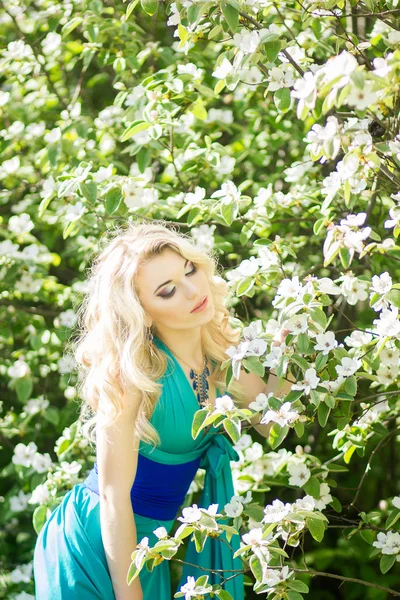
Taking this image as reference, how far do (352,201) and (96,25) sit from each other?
4.23ft

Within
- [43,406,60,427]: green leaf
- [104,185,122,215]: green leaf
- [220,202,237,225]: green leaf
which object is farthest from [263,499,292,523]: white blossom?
[43,406,60,427]: green leaf

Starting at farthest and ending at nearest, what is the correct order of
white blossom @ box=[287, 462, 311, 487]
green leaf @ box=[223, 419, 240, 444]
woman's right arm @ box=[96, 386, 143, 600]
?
white blossom @ box=[287, 462, 311, 487], woman's right arm @ box=[96, 386, 143, 600], green leaf @ box=[223, 419, 240, 444]

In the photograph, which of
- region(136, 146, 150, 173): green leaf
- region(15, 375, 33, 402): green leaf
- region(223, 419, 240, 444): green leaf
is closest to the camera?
region(223, 419, 240, 444): green leaf

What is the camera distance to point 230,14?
60.9 inches

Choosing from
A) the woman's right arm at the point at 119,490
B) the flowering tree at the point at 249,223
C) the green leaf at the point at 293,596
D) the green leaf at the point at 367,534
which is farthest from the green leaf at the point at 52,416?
the green leaf at the point at 293,596

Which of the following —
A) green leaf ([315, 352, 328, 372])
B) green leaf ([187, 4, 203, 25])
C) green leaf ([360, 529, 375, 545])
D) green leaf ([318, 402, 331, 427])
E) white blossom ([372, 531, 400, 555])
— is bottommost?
green leaf ([360, 529, 375, 545])

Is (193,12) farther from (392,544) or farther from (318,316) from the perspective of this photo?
(392,544)

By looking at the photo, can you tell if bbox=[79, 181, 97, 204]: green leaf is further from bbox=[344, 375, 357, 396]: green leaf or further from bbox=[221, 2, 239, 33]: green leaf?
bbox=[344, 375, 357, 396]: green leaf

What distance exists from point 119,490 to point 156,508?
0.63ft

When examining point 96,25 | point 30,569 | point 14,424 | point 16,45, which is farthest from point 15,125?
point 30,569

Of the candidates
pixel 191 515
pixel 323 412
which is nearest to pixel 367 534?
pixel 323 412

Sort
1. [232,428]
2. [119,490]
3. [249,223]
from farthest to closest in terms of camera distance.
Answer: [249,223]
[119,490]
[232,428]

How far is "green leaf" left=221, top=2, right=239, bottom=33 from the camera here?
5.06 feet

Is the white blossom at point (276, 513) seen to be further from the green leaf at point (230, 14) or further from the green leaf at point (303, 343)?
the green leaf at point (230, 14)
